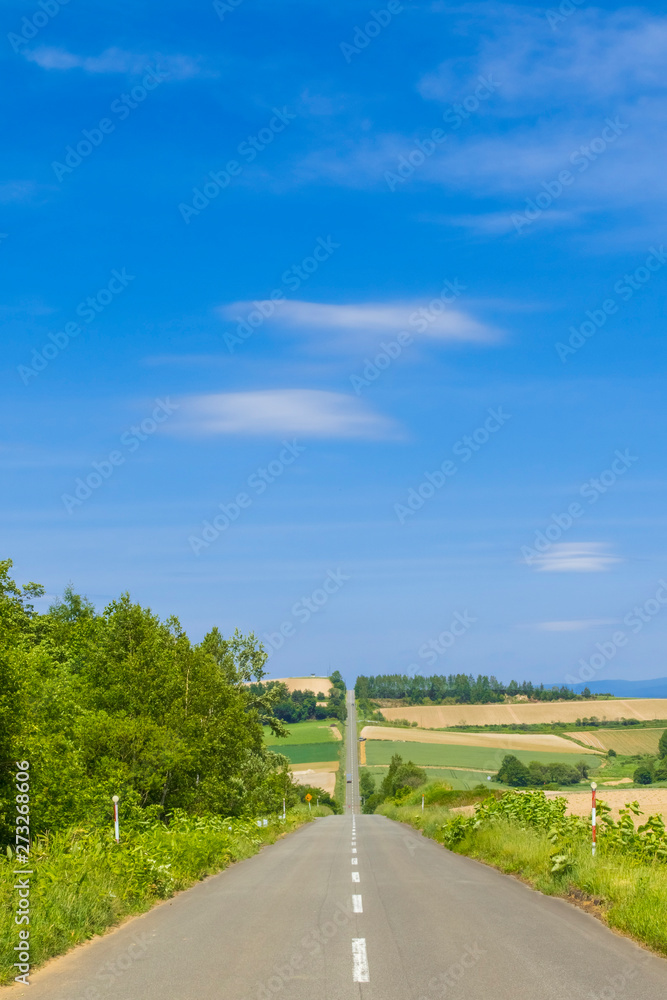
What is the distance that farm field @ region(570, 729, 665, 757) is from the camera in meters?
112

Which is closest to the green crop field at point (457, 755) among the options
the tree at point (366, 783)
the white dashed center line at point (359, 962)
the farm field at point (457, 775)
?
the farm field at point (457, 775)

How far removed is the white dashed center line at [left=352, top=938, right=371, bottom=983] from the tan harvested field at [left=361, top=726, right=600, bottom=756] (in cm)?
10749

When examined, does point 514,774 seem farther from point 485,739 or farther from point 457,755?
point 485,739

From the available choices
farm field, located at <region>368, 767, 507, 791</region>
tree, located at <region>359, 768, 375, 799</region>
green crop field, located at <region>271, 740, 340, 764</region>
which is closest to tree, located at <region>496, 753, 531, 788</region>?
farm field, located at <region>368, 767, 507, 791</region>

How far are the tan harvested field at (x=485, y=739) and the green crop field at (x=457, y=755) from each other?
2.33 m

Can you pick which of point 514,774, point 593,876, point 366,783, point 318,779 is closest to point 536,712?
point 366,783

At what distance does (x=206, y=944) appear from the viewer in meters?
10.2

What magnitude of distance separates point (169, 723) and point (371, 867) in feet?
69.0

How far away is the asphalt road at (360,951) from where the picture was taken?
313 inches

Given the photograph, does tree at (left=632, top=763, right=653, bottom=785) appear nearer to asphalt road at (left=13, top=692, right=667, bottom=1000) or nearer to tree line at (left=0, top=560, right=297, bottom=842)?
tree line at (left=0, top=560, right=297, bottom=842)

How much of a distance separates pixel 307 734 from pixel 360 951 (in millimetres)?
155573

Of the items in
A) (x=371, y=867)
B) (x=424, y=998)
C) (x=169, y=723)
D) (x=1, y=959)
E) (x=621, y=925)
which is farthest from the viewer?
(x=169, y=723)

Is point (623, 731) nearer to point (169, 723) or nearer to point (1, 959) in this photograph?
point (169, 723)

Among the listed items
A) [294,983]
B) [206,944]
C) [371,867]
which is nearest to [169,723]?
[371,867]
